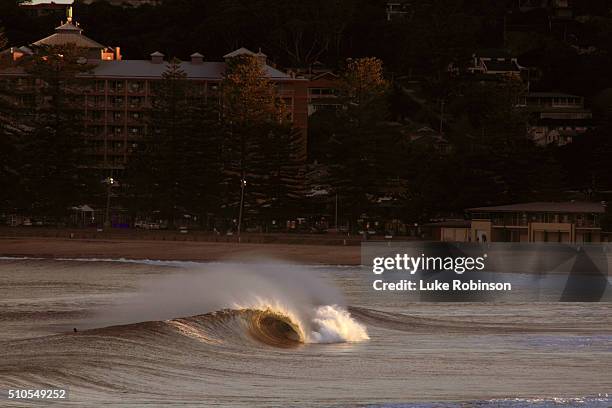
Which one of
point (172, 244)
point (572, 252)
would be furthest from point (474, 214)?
point (172, 244)

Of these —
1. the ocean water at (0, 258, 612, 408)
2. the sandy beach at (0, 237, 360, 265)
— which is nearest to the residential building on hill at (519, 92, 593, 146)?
the sandy beach at (0, 237, 360, 265)

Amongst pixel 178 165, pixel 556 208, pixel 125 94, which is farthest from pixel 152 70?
pixel 556 208

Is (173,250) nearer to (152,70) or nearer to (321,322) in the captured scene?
(321,322)

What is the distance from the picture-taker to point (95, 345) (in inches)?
1452

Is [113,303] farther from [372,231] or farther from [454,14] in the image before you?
[454,14]

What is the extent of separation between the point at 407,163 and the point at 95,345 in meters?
84.0

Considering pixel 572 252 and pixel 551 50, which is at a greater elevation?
pixel 551 50

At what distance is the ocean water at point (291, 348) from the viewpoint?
31047 mm

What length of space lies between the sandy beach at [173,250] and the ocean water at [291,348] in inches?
1229

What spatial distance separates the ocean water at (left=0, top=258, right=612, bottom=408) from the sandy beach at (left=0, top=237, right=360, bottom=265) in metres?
31.2

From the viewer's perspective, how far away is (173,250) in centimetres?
10038

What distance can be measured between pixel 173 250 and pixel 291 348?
6037cm

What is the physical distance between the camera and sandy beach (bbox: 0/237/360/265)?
95625mm

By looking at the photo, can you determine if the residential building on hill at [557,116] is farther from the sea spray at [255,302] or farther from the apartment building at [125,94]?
the sea spray at [255,302]
